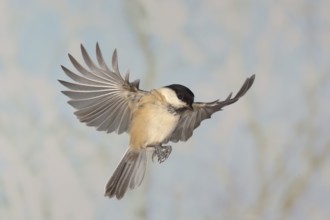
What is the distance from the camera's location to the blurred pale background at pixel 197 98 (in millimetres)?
1522

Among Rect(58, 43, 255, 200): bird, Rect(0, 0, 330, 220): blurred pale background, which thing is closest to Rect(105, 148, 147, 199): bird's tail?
Rect(58, 43, 255, 200): bird

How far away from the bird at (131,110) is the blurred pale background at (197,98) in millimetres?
137

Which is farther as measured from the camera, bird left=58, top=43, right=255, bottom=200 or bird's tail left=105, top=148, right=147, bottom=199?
bird's tail left=105, top=148, right=147, bottom=199

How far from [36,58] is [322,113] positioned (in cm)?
81

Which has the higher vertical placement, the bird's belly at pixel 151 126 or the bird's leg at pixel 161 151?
the bird's belly at pixel 151 126

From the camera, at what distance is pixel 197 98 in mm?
1721

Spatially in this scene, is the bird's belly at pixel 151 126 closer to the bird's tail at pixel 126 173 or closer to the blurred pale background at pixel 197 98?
the bird's tail at pixel 126 173

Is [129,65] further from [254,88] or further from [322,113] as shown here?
[322,113]

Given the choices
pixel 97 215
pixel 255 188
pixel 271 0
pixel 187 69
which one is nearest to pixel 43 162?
pixel 97 215

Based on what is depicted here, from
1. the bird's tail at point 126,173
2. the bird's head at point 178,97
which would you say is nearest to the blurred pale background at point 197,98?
the bird's tail at point 126,173

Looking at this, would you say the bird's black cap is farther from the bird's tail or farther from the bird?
the bird's tail

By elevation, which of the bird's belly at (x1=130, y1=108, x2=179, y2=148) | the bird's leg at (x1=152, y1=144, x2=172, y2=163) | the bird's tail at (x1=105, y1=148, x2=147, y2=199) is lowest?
the bird's tail at (x1=105, y1=148, x2=147, y2=199)

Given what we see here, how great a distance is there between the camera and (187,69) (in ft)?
5.66

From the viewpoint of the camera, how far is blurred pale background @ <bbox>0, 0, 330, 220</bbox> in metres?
1.52
